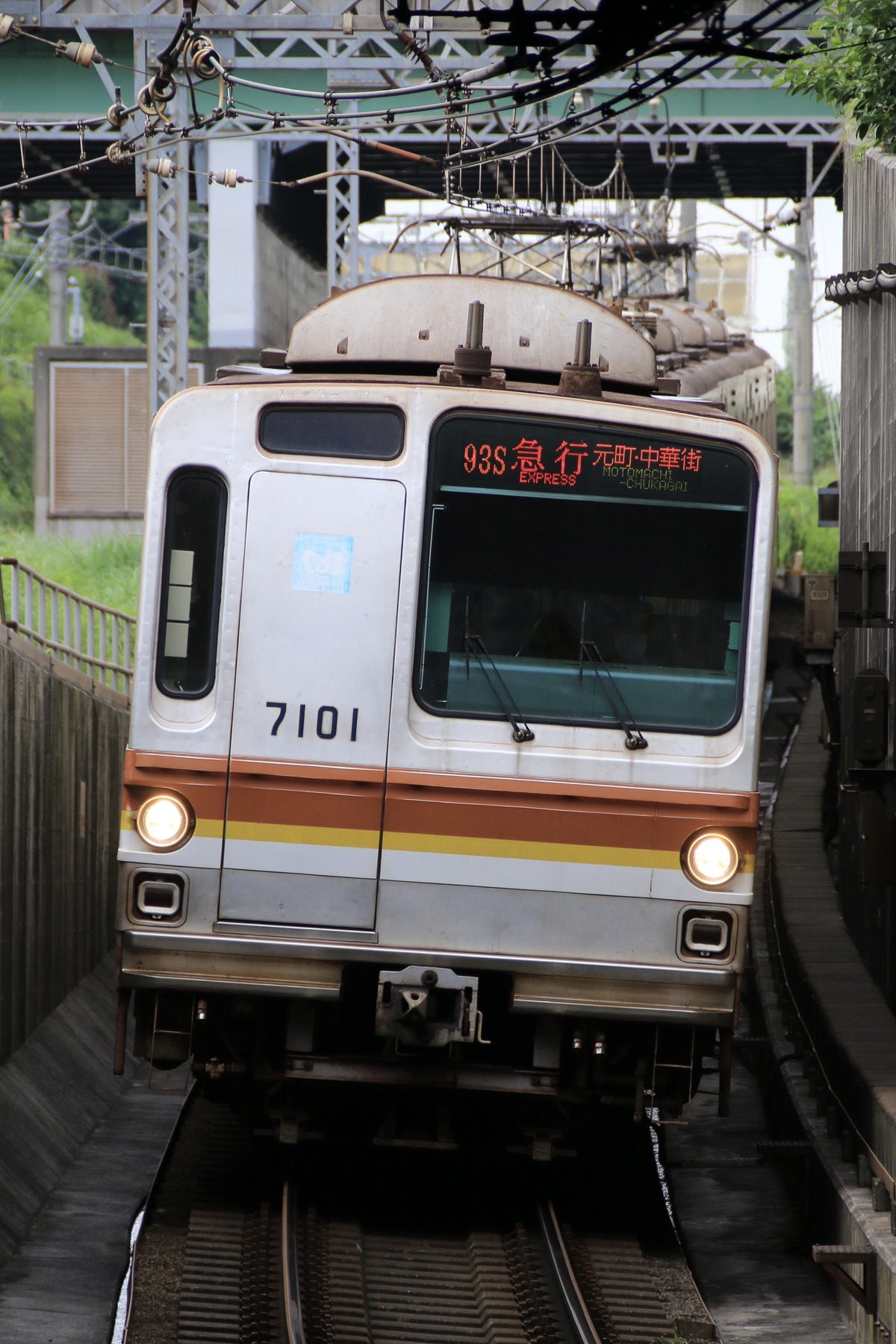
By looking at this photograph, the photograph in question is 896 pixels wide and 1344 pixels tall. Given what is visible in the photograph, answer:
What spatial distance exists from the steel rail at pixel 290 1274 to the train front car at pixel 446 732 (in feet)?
2.03

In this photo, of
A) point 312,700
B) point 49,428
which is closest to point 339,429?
point 312,700

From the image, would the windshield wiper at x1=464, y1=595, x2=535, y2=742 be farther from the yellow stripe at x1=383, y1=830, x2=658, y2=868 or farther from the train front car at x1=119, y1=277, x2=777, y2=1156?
the yellow stripe at x1=383, y1=830, x2=658, y2=868

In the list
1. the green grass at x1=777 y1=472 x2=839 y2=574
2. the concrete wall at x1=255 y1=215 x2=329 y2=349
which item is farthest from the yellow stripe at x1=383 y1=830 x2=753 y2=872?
the green grass at x1=777 y1=472 x2=839 y2=574

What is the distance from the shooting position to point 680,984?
6719 mm

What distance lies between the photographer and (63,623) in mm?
13875

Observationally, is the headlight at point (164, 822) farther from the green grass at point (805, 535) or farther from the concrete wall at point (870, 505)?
the green grass at point (805, 535)

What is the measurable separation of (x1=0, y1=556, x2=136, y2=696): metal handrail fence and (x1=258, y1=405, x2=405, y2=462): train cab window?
15.2 feet

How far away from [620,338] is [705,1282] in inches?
162

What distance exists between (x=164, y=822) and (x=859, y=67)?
827 cm

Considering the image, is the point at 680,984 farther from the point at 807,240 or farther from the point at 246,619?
the point at 807,240

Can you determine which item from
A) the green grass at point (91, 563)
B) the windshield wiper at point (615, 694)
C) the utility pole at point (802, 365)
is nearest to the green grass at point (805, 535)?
the utility pole at point (802, 365)

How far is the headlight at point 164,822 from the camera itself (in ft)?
21.9

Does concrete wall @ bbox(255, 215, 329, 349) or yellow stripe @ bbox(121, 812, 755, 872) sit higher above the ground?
concrete wall @ bbox(255, 215, 329, 349)

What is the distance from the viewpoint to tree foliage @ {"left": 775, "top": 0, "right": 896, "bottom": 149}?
38.2 ft
